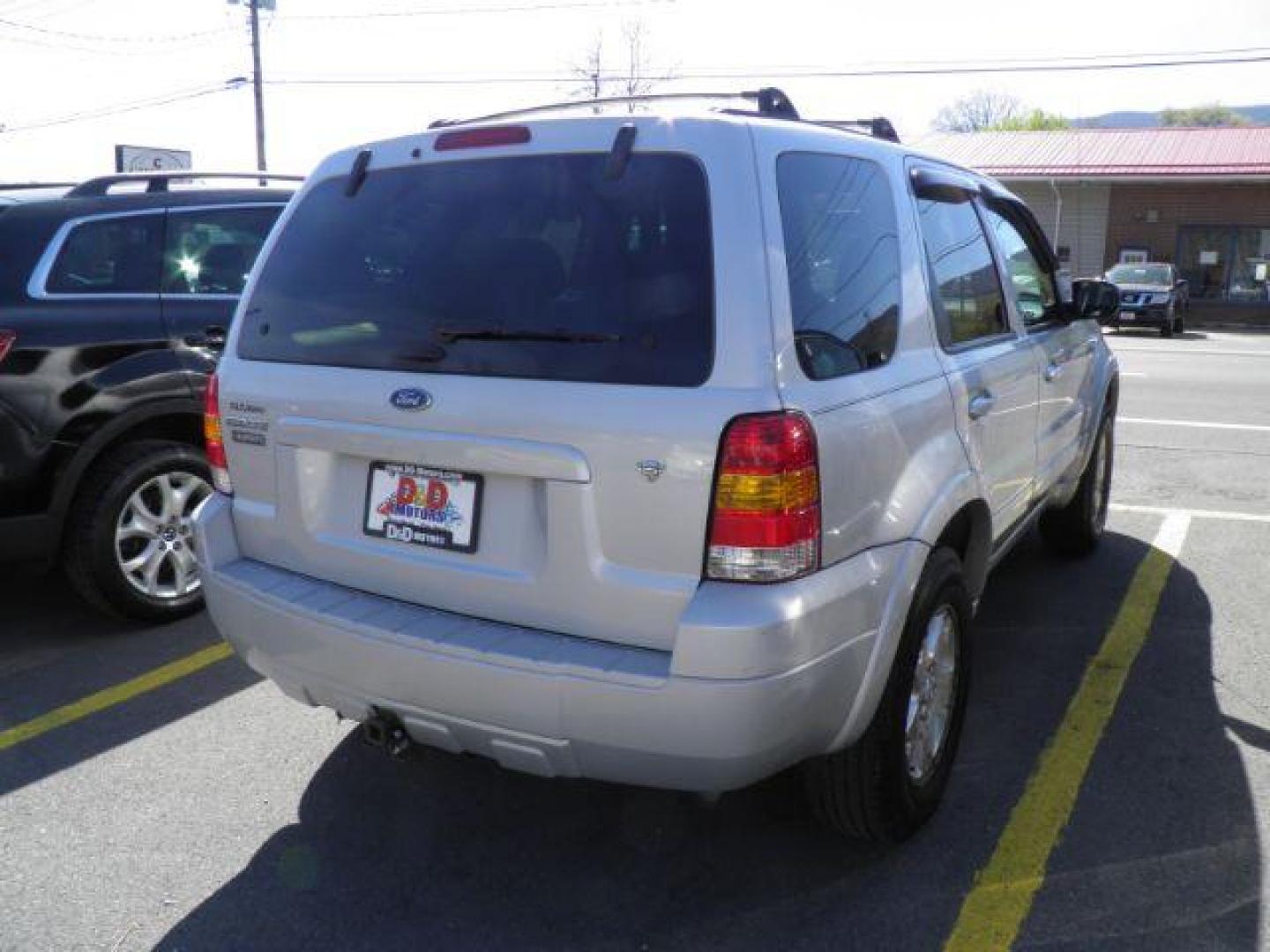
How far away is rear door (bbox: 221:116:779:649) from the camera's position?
2.41 metres

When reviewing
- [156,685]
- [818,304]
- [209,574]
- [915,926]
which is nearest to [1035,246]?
[818,304]

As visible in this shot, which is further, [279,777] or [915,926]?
[279,777]

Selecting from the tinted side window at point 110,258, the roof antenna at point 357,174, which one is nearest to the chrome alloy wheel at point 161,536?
the tinted side window at point 110,258

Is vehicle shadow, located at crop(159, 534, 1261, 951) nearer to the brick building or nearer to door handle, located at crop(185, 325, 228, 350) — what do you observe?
door handle, located at crop(185, 325, 228, 350)

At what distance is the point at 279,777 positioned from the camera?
3461 millimetres

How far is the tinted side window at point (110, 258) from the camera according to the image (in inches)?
176

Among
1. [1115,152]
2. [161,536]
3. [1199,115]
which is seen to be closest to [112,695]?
[161,536]

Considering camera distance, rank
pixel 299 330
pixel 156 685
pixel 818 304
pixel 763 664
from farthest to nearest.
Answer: pixel 156 685
pixel 299 330
pixel 818 304
pixel 763 664

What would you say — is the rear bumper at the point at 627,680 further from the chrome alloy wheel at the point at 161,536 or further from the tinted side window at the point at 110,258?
the tinted side window at the point at 110,258

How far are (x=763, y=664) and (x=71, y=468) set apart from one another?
10.5 ft

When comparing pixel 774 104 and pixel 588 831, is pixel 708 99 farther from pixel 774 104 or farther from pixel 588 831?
pixel 588 831

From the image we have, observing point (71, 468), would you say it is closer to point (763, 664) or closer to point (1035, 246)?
point (763, 664)

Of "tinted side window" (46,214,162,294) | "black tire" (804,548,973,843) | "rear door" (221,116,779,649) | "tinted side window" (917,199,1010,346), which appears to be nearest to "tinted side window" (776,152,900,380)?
"rear door" (221,116,779,649)

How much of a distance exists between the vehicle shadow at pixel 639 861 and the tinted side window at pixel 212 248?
2.33 meters
